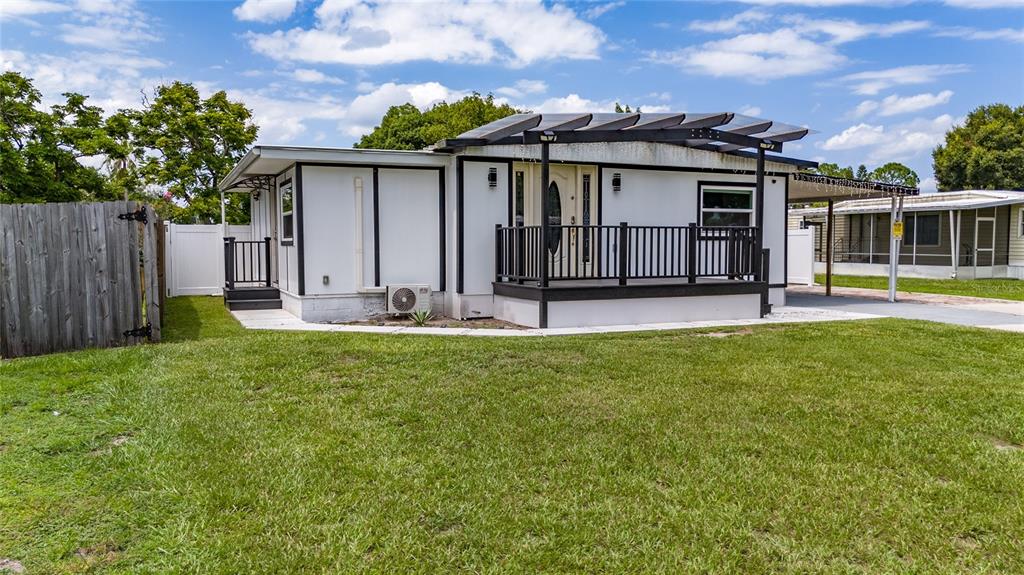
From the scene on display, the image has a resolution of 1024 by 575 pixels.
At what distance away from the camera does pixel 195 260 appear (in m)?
14.1

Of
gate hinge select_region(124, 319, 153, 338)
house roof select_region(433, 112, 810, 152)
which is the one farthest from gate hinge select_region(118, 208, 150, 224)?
house roof select_region(433, 112, 810, 152)

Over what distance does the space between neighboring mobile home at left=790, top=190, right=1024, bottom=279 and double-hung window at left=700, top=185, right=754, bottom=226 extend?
667 cm

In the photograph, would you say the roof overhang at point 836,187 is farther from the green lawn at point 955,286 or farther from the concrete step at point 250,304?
the concrete step at point 250,304

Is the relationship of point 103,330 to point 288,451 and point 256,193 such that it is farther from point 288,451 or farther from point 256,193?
point 256,193

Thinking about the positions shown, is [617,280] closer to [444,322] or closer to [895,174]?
[444,322]

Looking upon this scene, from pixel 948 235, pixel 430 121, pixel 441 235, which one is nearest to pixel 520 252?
pixel 441 235

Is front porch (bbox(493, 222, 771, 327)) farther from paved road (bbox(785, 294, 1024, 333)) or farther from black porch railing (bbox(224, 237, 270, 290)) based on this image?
black porch railing (bbox(224, 237, 270, 290))

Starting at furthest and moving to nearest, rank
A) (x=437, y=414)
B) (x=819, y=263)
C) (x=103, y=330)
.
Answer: (x=819, y=263) → (x=103, y=330) → (x=437, y=414)

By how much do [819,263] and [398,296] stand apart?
20.2 m

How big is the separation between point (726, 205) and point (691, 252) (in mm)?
2419

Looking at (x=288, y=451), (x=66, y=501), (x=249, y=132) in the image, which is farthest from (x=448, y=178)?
(x=249, y=132)

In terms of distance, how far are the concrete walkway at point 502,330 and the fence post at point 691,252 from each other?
0.72m

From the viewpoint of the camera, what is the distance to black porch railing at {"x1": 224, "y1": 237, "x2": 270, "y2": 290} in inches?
465

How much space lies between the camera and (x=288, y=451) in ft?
12.1
